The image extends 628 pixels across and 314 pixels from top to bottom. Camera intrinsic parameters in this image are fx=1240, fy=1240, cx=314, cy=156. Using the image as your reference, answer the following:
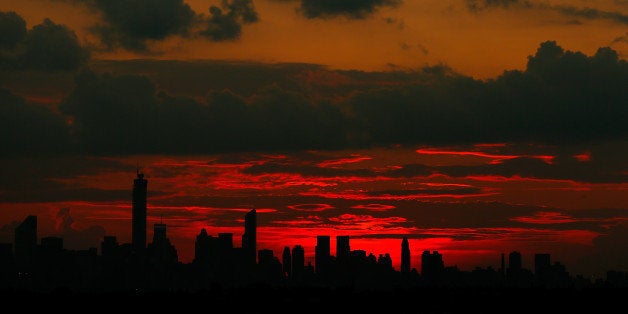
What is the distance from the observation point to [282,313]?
376ft

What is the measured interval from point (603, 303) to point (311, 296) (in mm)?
30755

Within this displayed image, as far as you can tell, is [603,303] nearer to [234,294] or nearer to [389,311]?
[389,311]

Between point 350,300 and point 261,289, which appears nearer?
point 350,300

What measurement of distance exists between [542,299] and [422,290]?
21668 mm

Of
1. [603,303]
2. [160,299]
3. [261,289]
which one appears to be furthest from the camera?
[261,289]

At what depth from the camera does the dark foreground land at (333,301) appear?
118000mm

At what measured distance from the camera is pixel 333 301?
125562mm

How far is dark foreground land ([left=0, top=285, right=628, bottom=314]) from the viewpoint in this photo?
11800 cm

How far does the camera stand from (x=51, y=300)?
124250 millimetres

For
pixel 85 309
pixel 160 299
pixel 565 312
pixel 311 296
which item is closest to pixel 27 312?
pixel 85 309

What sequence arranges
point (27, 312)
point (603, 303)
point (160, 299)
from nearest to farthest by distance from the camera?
1. point (27, 312)
2. point (603, 303)
3. point (160, 299)

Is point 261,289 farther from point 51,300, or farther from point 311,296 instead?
point 51,300

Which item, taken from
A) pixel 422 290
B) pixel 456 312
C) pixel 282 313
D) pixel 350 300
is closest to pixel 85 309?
pixel 282 313

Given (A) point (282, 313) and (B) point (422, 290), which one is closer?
(A) point (282, 313)
